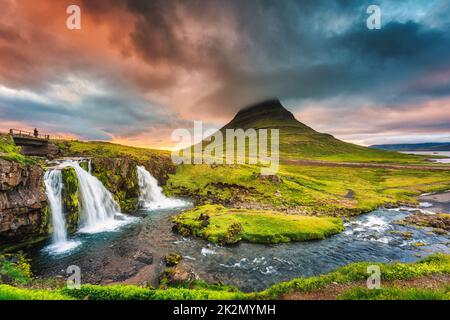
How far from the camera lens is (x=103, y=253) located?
2853cm

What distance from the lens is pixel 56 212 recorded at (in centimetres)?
3412

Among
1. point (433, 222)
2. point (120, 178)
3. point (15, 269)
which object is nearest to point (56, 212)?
point (15, 269)

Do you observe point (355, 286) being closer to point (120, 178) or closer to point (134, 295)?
point (134, 295)

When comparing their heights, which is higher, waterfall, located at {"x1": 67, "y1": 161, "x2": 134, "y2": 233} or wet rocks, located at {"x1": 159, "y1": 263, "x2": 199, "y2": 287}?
waterfall, located at {"x1": 67, "y1": 161, "x2": 134, "y2": 233}

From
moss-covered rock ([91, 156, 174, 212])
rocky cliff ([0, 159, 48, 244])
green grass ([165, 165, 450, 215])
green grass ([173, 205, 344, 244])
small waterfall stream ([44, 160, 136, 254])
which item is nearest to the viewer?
rocky cliff ([0, 159, 48, 244])

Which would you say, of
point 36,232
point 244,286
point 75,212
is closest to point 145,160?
point 75,212

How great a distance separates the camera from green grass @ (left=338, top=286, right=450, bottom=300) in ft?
40.2

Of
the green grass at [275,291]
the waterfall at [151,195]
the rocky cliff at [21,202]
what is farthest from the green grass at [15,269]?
the waterfall at [151,195]

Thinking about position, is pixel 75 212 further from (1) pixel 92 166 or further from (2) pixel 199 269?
(2) pixel 199 269

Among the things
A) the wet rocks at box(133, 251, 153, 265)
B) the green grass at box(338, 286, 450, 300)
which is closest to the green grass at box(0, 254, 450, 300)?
the green grass at box(338, 286, 450, 300)

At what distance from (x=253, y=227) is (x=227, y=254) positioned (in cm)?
844

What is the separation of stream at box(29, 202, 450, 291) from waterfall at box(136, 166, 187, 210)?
1693 cm

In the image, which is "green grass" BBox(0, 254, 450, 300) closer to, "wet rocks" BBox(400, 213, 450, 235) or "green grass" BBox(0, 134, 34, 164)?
"green grass" BBox(0, 134, 34, 164)
